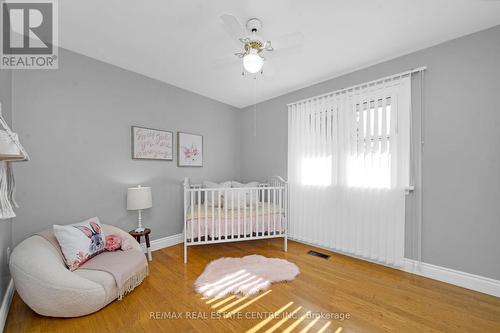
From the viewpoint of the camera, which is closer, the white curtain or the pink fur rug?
the pink fur rug

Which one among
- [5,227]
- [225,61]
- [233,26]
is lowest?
[5,227]

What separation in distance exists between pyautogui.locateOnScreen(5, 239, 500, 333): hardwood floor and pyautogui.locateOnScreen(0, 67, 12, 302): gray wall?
251 mm

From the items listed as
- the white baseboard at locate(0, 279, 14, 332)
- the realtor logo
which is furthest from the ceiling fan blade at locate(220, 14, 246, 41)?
the white baseboard at locate(0, 279, 14, 332)

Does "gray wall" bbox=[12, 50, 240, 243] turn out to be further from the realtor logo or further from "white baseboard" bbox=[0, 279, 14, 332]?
"white baseboard" bbox=[0, 279, 14, 332]

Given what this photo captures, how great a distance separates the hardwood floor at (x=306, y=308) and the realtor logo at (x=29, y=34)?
2.26 metres

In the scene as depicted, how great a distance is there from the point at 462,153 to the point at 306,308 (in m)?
2.11

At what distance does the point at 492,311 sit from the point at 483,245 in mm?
543

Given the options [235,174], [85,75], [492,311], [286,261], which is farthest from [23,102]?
[492,311]

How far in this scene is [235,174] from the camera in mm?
4207

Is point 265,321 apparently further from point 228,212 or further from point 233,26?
point 233,26

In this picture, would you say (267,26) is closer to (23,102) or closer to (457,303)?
(23,102)

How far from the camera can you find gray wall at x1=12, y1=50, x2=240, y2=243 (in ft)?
6.70

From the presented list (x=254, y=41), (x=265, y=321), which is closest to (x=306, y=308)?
(x=265, y=321)

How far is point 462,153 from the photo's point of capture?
1.98 m
